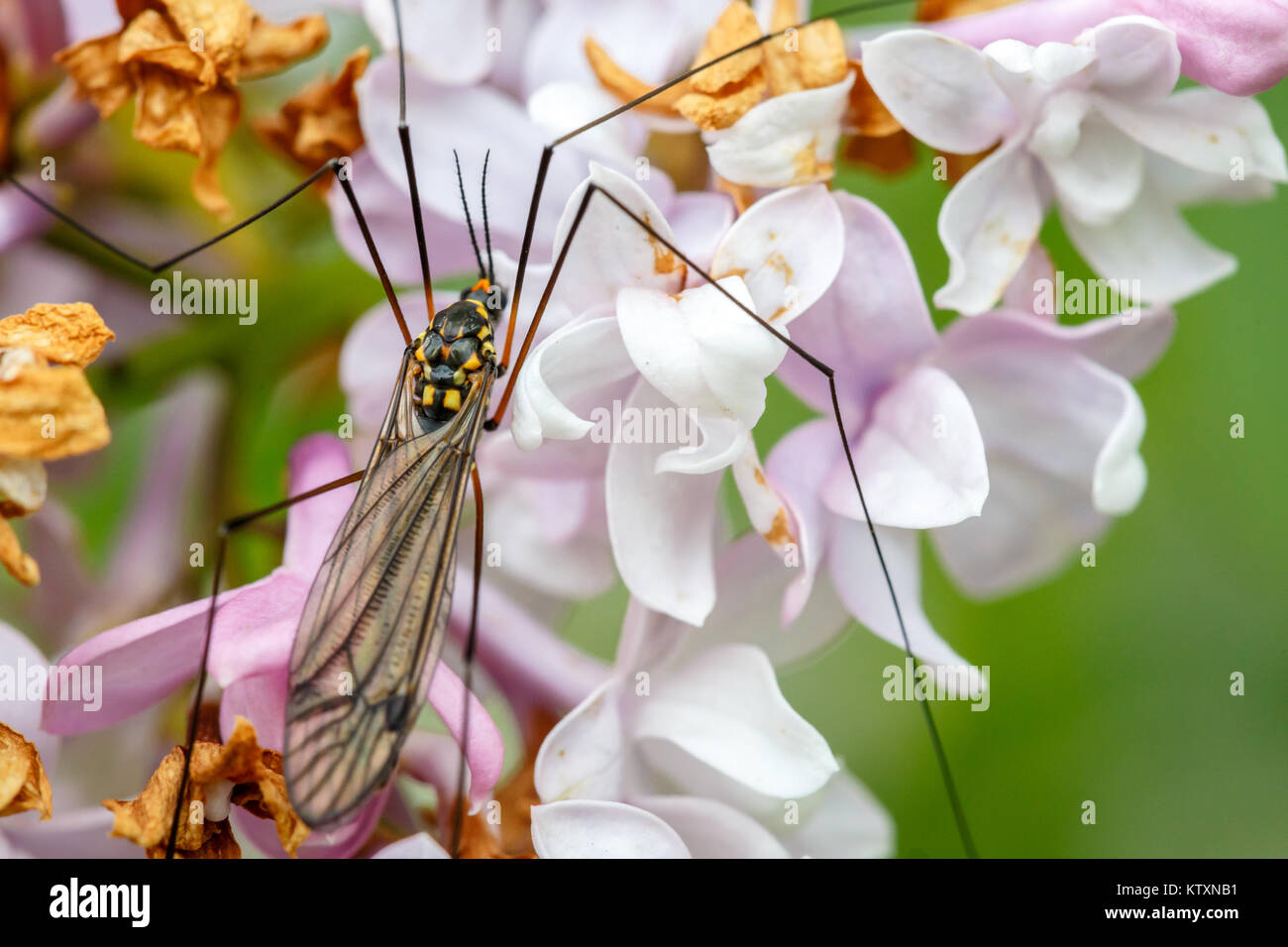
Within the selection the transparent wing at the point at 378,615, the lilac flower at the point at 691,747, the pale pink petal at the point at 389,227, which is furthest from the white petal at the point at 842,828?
the pale pink petal at the point at 389,227

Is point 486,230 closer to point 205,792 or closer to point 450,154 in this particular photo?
point 450,154

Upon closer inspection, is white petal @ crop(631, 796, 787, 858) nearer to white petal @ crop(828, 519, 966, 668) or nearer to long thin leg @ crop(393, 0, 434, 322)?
white petal @ crop(828, 519, 966, 668)

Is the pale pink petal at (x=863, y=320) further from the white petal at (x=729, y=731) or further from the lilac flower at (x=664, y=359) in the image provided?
the white petal at (x=729, y=731)

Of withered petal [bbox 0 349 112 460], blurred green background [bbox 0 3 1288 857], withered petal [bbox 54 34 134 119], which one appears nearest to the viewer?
withered petal [bbox 0 349 112 460]

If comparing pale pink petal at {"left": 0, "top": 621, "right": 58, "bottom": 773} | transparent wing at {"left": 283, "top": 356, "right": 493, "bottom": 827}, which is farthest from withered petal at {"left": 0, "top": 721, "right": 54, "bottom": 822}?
transparent wing at {"left": 283, "top": 356, "right": 493, "bottom": 827}
